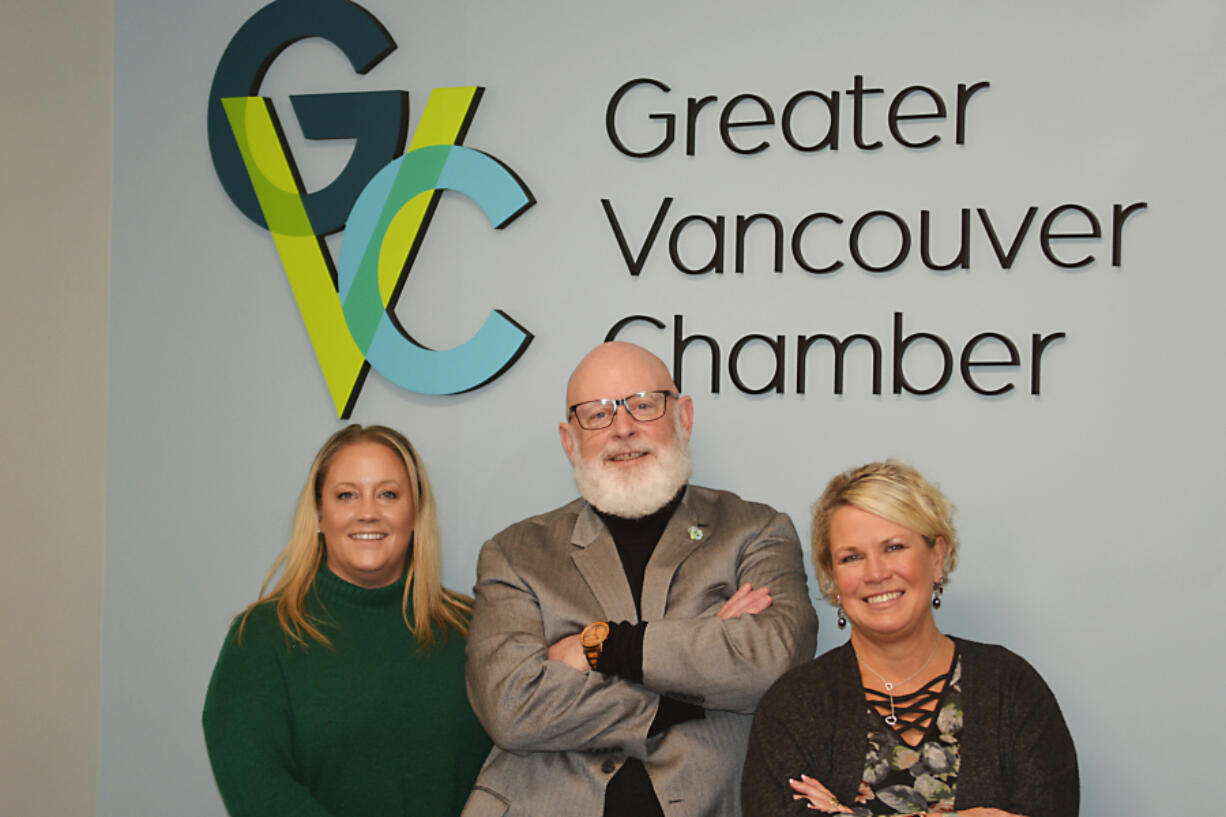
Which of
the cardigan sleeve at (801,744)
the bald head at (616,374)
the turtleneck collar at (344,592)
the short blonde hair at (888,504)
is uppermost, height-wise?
the bald head at (616,374)

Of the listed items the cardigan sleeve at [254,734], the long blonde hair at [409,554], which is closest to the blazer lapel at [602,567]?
the long blonde hair at [409,554]

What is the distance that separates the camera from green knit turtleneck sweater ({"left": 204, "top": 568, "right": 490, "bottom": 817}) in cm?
261

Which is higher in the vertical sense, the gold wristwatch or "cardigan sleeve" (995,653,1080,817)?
the gold wristwatch

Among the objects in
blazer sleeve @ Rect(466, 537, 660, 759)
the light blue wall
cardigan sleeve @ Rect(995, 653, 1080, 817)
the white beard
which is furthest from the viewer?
the light blue wall

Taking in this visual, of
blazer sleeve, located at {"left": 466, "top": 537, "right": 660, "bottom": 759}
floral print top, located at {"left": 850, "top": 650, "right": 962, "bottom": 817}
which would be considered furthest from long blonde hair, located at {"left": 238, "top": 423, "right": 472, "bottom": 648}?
floral print top, located at {"left": 850, "top": 650, "right": 962, "bottom": 817}

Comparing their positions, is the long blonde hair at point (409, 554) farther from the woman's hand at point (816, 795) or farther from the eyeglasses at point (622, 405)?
the woman's hand at point (816, 795)

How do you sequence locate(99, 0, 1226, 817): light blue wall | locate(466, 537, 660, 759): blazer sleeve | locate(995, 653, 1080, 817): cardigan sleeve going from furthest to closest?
locate(99, 0, 1226, 817): light blue wall
locate(466, 537, 660, 759): blazer sleeve
locate(995, 653, 1080, 817): cardigan sleeve

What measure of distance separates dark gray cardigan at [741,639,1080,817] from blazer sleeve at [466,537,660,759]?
0.94ft

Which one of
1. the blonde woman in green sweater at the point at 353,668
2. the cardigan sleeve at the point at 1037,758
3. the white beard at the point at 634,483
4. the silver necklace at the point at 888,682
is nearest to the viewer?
the cardigan sleeve at the point at 1037,758

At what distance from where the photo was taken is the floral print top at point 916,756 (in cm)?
232

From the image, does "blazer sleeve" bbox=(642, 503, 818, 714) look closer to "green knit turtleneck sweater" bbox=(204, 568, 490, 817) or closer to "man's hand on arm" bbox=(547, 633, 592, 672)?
"man's hand on arm" bbox=(547, 633, 592, 672)

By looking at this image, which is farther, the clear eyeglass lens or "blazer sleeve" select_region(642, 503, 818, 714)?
the clear eyeglass lens

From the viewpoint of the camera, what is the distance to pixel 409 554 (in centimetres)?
296

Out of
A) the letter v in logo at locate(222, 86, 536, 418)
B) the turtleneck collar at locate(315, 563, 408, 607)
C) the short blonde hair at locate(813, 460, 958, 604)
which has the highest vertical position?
the letter v in logo at locate(222, 86, 536, 418)
